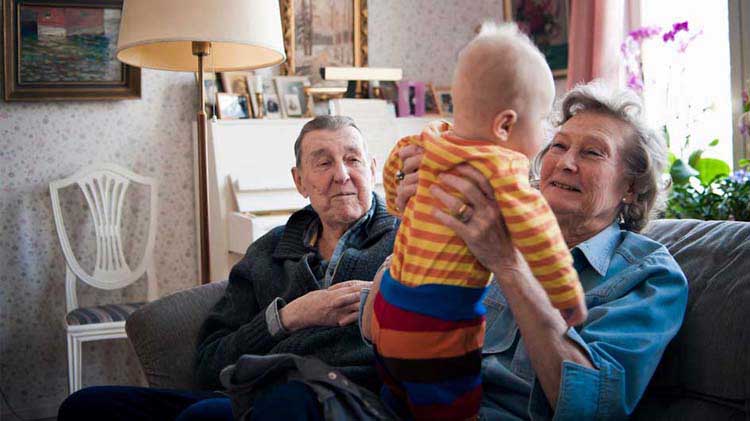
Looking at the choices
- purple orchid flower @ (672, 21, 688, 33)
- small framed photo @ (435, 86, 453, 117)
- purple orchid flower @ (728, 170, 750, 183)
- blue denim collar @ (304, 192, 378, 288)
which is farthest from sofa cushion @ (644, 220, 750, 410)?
small framed photo @ (435, 86, 453, 117)

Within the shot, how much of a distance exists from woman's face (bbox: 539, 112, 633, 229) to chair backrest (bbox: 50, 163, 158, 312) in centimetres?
268

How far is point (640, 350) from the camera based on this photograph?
1.37 meters

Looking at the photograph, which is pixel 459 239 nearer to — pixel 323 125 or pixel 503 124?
pixel 503 124

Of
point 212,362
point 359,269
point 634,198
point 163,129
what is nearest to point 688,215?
point 634,198

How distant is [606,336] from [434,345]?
0.35 meters

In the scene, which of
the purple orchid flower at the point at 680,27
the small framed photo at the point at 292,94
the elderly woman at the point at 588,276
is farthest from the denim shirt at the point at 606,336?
the small framed photo at the point at 292,94

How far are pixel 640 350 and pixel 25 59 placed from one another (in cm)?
338

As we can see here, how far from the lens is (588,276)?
1570 mm

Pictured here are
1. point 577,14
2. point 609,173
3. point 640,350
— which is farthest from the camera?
point 577,14

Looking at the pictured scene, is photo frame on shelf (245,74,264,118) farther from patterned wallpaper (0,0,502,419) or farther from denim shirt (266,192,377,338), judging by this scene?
denim shirt (266,192,377,338)

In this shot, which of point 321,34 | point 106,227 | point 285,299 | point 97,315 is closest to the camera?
point 285,299

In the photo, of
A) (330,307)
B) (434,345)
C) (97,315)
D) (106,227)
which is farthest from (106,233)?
(434,345)

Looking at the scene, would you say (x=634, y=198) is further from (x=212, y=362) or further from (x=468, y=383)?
(x=212, y=362)

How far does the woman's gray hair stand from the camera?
1673 mm
